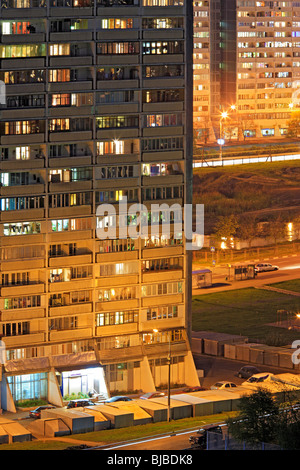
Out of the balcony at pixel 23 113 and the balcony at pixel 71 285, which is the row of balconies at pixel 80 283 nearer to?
the balcony at pixel 71 285

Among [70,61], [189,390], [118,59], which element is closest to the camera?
[70,61]

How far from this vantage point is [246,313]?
16650 cm

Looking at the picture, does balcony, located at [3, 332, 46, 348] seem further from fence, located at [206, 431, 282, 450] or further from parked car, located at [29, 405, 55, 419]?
fence, located at [206, 431, 282, 450]

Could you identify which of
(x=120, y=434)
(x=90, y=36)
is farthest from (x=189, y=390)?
(x=90, y=36)

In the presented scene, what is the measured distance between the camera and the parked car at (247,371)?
4902 inches

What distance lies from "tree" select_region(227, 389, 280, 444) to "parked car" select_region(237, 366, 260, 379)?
3578 cm

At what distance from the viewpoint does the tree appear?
82.8m

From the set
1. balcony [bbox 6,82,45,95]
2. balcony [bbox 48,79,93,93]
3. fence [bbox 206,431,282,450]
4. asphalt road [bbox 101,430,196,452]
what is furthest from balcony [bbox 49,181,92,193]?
fence [bbox 206,431,282,450]

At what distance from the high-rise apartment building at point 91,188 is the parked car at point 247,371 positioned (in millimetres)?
8162

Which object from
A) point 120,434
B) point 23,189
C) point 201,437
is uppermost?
point 23,189

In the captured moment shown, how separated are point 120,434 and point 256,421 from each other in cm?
1495

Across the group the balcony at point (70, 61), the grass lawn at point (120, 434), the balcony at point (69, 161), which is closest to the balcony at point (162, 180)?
the balcony at point (69, 161)

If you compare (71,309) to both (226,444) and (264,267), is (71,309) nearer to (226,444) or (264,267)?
(226,444)

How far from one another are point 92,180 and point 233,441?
40.2 metres
